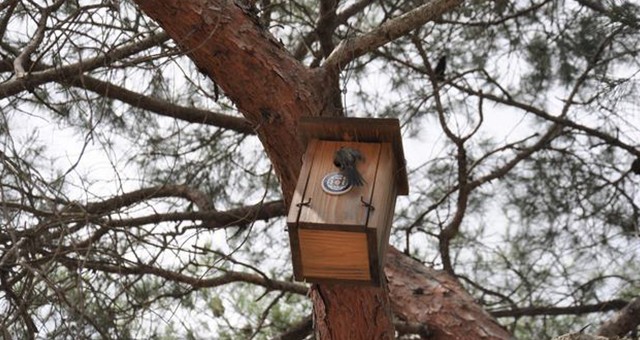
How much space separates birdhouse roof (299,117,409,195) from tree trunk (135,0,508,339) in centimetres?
19

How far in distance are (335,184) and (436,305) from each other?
1.34m

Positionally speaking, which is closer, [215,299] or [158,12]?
[158,12]

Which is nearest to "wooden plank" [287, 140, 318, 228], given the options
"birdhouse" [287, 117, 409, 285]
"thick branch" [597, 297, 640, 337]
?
"birdhouse" [287, 117, 409, 285]

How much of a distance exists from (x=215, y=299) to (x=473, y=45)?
1593 millimetres

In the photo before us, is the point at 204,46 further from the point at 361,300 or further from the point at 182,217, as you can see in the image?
the point at 182,217

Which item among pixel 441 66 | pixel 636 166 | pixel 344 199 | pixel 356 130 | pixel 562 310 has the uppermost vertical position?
pixel 441 66

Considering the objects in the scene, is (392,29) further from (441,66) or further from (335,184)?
(441,66)

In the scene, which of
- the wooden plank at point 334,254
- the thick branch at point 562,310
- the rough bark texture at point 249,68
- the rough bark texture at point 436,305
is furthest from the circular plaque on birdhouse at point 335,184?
the thick branch at point 562,310

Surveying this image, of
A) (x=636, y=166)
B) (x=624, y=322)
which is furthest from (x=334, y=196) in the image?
(x=636, y=166)

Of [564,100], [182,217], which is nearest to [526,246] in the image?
[564,100]

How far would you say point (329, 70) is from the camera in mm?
3361

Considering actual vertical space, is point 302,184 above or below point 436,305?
below

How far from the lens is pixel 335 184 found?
2.92 meters

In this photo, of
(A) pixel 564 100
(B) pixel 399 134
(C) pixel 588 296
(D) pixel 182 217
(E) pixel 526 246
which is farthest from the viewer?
(E) pixel 526 246
